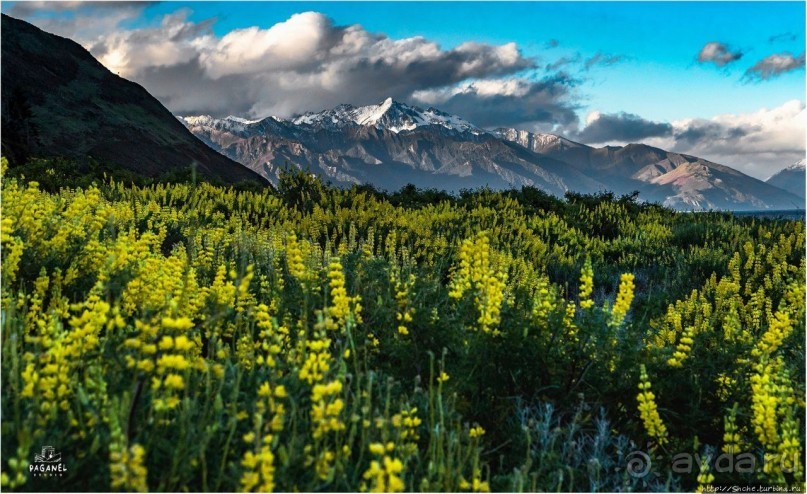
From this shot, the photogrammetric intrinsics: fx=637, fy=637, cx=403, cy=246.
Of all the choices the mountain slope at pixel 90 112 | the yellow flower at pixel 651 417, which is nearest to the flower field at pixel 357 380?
the yellow flower at pixel 651 417

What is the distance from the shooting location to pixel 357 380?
2.73m

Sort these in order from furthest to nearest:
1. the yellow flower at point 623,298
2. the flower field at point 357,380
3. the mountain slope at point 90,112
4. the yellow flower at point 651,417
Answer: the mountain slope at point 90,112
the yellow flower at point 623,298
the yellow flower at point 651,417
the flower field at point 357,380

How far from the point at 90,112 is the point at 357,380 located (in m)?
Answer: 80.1

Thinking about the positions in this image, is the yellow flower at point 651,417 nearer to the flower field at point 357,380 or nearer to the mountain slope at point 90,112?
the flower field at point 357,380

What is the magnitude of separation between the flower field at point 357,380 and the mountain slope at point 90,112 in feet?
189

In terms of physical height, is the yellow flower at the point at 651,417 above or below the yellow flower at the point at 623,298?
below

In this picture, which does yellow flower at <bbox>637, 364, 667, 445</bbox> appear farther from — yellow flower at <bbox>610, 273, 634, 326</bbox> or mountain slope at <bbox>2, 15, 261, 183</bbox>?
mountain slope at <bbox>2, 15, 261, 183</bbox>

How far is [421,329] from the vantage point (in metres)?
3.84

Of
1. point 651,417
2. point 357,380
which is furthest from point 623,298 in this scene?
point 357,380

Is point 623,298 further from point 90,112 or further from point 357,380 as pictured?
point 90,112

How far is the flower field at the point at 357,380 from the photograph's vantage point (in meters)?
2.32

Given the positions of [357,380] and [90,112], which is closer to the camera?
[357,380]

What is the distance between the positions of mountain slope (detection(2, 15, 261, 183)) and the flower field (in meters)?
57.5

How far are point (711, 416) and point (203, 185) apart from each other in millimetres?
11855
